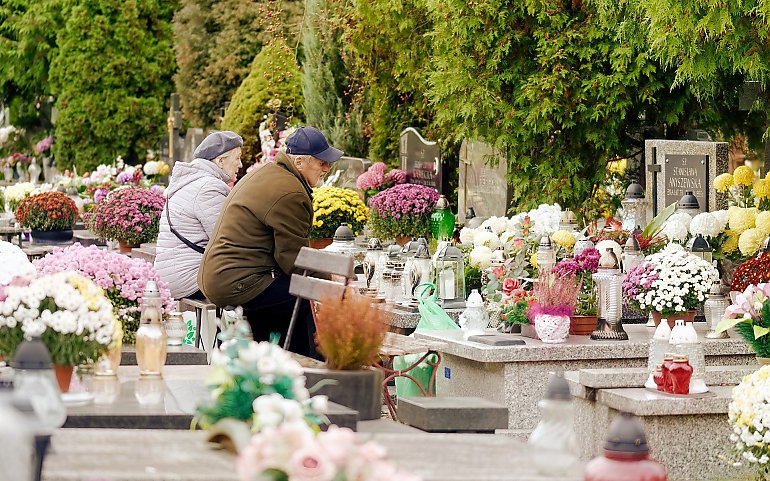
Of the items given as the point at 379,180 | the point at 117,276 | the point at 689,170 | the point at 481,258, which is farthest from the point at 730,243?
the point at 379,180

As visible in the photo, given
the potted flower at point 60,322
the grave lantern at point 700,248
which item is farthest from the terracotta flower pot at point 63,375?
the grave lantern at point 700,248

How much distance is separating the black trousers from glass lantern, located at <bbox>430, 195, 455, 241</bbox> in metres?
4.96

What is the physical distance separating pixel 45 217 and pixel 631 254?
29.3ft

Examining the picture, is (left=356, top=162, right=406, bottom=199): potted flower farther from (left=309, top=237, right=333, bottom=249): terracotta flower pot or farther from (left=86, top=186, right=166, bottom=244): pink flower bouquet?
(left=309, top=237, right=333, bottom=249): terracotta flower pot

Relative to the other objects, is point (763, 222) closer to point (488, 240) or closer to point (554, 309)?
point (554, 309)

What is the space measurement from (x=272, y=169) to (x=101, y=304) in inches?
98.0

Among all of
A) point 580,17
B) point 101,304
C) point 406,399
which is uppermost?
point 580,17

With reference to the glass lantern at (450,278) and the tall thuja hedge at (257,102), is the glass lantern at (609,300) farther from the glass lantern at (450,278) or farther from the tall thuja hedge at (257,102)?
the tall thuja hedge at (257,102)

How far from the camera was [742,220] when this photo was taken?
955 centimetres

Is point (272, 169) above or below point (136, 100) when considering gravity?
below

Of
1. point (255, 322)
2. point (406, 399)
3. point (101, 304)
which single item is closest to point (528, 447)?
point (406, 399)

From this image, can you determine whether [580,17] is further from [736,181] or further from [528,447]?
[528,447]

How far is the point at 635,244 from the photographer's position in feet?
30.7

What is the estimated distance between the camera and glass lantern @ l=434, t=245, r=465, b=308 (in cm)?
978
